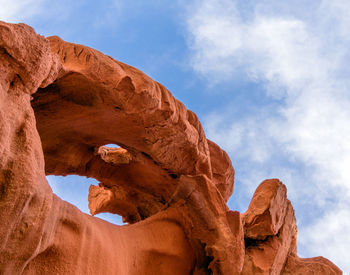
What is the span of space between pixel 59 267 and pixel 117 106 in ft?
4.62

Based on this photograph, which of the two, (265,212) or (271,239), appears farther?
(271,239)

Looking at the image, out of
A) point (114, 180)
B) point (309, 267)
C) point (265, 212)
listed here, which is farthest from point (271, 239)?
point (114, 180)

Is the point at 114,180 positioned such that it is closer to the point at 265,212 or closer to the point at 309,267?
the point at 265,212

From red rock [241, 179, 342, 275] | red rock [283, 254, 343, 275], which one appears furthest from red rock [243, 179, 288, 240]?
red rock [283, 254, 343, 275]

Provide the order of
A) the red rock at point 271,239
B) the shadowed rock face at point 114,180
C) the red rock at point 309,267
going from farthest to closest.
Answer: the red rock at point 309,267, the red rock at point 271,239, the shadowed rock face at point 114,180

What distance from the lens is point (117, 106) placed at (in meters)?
3.19

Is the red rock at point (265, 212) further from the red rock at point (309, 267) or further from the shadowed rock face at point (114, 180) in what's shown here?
the red rock at point (309, 267)

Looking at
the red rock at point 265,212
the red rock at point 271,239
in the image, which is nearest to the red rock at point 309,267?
Result: the red rock at point 271,239

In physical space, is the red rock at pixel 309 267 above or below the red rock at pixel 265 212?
below

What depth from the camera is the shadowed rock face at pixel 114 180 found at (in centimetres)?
205

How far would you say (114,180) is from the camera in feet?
15.4

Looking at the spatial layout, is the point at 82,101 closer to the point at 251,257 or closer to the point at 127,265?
the point at 127,265

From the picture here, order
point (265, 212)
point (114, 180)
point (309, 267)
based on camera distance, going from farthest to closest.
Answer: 1. point (114, 180)
2. point (309, 267)
3. point (265, 212)

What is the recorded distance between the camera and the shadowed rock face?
2.05 m
